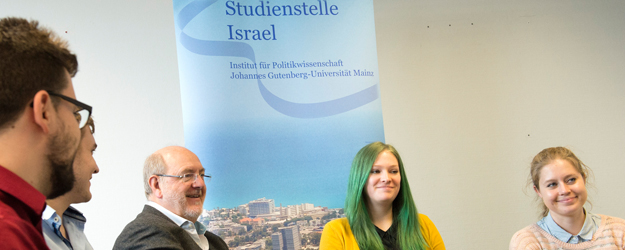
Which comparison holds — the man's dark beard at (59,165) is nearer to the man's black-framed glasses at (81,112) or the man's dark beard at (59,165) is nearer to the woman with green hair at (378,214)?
the man's black-framed glasses at (81,112)

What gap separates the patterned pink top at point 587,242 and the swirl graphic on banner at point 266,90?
3.90 ft

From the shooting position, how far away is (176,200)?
7.16 feet

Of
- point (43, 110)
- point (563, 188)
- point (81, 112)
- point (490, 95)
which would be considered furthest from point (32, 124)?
point (490, 95)

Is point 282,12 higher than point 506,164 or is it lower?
higher

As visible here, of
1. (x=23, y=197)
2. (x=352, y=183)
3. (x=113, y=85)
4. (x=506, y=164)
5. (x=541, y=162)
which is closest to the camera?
(x=23, y=197)

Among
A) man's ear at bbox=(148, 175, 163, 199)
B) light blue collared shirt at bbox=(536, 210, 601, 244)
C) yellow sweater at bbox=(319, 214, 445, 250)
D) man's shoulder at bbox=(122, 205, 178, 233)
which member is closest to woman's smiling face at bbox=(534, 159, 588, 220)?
light blue collared shirt at bbox=(536, 210, 601, 244)

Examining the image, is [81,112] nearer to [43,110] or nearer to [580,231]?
[43,110]

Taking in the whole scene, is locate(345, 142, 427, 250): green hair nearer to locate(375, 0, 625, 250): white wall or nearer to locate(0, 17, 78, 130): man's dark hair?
locate(375, 0, 625, 250): white wall

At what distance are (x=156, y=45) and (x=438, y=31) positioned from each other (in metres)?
2.27

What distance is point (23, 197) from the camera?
2.52 ft

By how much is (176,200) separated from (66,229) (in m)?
0.57

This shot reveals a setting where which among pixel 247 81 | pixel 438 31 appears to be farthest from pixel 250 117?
pixel 438 31

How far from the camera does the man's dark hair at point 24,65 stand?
80 cm

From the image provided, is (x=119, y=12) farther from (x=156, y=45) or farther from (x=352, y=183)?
(x=352, y=183)
